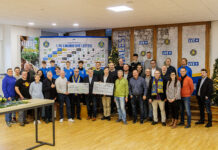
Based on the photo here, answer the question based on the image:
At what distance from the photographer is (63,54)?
412 inches

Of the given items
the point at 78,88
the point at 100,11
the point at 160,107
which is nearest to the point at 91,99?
the point at 78,88

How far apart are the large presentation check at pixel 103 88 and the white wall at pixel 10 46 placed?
13.9 feet

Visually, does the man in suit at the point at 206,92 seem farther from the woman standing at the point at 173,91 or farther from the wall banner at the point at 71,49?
the wall banner at the point at 71,49

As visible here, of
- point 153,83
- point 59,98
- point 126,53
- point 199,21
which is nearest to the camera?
point 153,83

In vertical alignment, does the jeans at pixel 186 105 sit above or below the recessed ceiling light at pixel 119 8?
below

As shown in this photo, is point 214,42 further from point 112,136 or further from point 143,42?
point 112,136

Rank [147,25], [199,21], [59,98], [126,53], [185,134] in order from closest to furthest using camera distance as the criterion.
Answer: [185,134]
[59,98]
[199,21]
[147,25]
[126,53]

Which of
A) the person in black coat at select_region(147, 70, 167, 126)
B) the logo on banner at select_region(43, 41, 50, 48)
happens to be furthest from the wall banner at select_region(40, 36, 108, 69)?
the person in black coat at select_region(147, 70, 167, 126)

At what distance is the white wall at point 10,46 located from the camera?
974 cm

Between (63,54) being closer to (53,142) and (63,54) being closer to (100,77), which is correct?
(100,77)

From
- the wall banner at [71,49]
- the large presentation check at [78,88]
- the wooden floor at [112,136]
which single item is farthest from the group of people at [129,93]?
the wall banner at [71,49]

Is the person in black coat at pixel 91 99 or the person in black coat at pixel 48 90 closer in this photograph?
the person in black coat at pixel 48 90

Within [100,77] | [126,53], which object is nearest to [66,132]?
[100,77]

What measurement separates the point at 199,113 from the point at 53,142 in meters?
4.76
